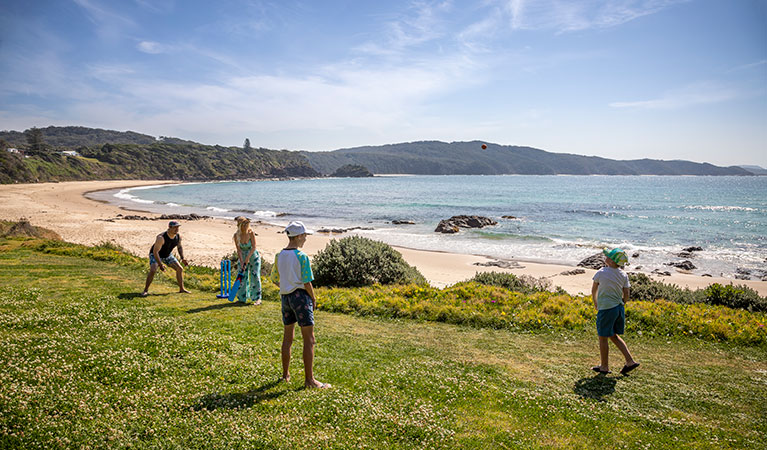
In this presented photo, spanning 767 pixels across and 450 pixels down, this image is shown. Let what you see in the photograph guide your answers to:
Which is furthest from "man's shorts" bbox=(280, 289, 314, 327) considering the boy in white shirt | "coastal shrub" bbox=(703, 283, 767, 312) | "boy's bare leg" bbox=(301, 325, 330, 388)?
"coastal shrub" bbox=(703, 283, 767, 312)

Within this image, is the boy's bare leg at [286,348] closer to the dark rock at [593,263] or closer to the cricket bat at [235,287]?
the cricket bat at [235,287]

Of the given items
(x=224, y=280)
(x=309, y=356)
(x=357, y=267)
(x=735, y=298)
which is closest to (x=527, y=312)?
(x=357, y=267)

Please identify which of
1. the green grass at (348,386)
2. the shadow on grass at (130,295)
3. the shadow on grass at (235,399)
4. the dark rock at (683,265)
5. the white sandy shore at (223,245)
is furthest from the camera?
the dark rock at (683,265)

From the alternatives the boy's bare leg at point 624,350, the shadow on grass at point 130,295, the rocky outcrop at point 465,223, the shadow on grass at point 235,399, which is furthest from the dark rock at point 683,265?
the shadow on grass at point 130,295

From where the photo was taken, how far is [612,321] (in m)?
6.91

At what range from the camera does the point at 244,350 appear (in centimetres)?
714

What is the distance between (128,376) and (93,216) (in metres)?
45.2

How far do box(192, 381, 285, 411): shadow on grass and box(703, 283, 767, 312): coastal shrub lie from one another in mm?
13613

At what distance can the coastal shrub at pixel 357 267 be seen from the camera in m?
14.1

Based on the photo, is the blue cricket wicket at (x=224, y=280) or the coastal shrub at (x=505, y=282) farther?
the coastal shrub at (x=505, y=282)

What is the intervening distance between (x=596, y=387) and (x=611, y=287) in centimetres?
160

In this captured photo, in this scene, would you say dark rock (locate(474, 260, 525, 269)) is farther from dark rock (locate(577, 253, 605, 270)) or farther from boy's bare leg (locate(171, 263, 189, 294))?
boy's bare leg (locate(171, 263, 189, 294))

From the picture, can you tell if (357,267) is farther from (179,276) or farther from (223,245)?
(223,245)

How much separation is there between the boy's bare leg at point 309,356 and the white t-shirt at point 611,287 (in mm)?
4639
